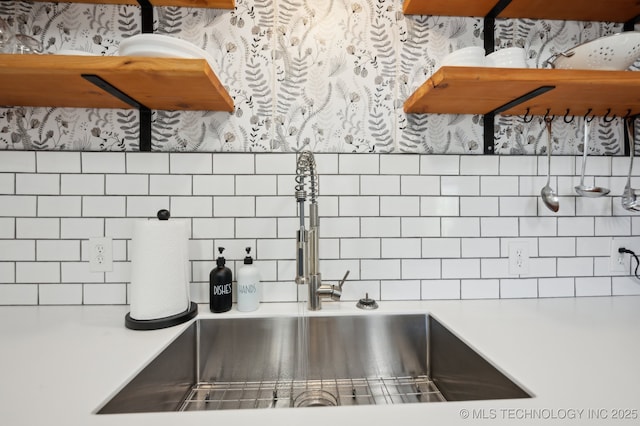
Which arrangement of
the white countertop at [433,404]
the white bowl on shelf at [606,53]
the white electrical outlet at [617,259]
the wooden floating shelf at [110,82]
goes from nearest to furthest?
the white countertop at [433,404], the wooden floating shelf at [110,82], the white bowl on shelf at [606,53], the white electrical outlet at [617,259]

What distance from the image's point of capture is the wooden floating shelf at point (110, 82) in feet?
2.71

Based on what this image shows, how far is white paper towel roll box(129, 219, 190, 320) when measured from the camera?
Result: 89 cm

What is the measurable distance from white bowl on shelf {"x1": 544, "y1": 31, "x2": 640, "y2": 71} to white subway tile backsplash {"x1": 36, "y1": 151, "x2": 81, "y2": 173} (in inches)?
68.4

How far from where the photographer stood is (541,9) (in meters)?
1.18

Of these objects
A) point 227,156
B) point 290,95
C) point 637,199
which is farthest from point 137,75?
point 637,199

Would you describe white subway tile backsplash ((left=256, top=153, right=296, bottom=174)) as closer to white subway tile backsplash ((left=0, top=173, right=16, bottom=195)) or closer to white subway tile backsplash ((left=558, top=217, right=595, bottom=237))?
white subway tile backsplash ((left=0, top=173, right=16, bottom=195))

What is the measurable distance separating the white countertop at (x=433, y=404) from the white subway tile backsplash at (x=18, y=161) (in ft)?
1.67

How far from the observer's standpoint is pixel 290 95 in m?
1.17

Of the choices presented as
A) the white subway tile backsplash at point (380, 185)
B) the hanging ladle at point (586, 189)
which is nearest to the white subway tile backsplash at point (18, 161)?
the white subway tile backsplash at point (380, 185)

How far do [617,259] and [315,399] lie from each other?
1329mm

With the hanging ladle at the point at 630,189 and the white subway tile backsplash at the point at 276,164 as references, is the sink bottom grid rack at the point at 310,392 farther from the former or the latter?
the hanging ladle at the point at 630,189

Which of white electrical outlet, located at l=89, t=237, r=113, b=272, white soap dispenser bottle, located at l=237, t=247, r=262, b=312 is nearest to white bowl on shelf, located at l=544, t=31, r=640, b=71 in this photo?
white soap dispenser bottle, located at l=237, t=247, r=262, b=312

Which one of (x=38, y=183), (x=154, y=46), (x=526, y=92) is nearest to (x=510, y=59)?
(x=526, y=92)

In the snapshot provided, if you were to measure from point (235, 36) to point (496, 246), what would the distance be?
131cm
